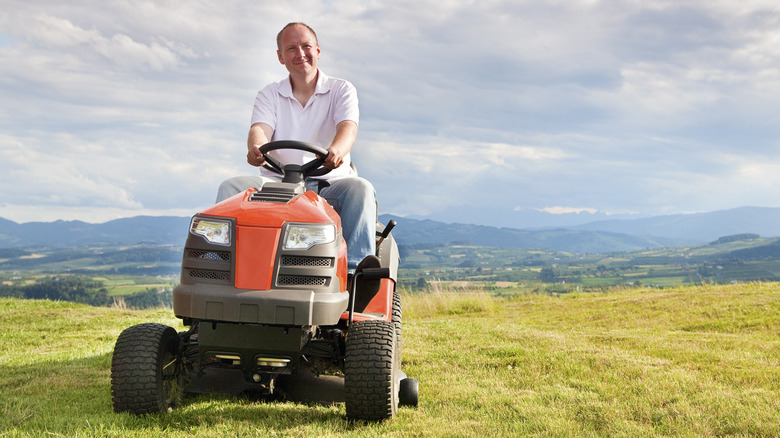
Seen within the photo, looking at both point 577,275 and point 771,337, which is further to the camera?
point 577,275

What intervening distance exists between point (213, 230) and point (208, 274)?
0.24 meters

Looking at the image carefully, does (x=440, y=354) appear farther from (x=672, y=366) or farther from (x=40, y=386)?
(x=40, y=386)

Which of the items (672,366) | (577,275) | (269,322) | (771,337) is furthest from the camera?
(577,275)

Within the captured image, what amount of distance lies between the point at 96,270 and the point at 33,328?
110 m

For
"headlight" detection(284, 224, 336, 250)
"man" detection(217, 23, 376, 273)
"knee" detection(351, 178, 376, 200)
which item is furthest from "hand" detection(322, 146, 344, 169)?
"headlight" detection(284, 224, 336, 250)

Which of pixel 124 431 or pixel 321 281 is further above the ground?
pixel 321 281

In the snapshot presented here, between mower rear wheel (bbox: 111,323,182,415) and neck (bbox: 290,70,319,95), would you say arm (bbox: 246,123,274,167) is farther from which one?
mower rear wheel (bbox: 111,323,182,415)

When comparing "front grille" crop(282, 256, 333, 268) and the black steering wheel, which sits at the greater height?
the black steering wheel

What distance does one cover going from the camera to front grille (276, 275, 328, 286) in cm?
338

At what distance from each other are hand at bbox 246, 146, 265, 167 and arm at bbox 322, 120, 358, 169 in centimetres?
41

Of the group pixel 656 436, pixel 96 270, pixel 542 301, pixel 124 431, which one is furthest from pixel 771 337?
pixel 96 270

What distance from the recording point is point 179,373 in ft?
13.5

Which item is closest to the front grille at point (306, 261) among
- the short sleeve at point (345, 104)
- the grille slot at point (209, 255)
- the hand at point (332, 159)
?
the grille slot at point (209, 255)

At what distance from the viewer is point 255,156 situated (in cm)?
415
